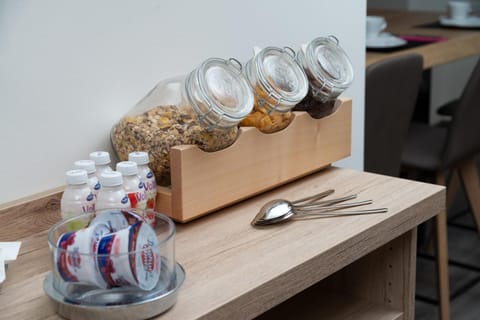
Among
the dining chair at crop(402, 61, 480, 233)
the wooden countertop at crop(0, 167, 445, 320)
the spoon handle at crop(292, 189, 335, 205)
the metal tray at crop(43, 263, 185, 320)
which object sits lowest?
the dining chair at crop(402, 61, 480, 233)

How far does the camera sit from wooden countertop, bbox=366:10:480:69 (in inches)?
100.0

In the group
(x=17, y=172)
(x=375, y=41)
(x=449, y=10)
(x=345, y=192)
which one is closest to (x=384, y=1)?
(x=449, y=10)

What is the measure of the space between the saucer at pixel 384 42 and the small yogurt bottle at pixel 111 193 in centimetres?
170

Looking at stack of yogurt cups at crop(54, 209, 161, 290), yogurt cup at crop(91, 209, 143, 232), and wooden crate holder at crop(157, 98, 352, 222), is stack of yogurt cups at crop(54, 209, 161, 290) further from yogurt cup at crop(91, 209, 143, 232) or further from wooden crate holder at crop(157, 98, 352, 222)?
wooden crate holder at crop(157, 98, 352, 222)

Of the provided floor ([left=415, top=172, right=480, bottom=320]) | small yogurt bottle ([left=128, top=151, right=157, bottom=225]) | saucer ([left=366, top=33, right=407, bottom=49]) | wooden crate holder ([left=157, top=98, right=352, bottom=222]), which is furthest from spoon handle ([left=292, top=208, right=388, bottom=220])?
saucer ([left=366, top=33, right=407, bottom=49])

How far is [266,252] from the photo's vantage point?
41.7 inches

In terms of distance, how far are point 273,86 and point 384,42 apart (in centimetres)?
149

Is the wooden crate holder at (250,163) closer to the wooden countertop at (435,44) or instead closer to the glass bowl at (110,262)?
the glass bowl at (110,262)

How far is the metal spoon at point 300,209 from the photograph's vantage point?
3.82 feet

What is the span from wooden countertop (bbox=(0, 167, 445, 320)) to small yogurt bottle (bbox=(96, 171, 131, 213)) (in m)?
0.10

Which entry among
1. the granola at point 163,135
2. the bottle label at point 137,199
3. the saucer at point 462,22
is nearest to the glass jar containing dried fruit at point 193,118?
the granola at point 163,135

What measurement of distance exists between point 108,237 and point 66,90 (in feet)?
1.33

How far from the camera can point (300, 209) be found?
1.20 m

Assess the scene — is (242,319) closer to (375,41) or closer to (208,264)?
(208,264)
